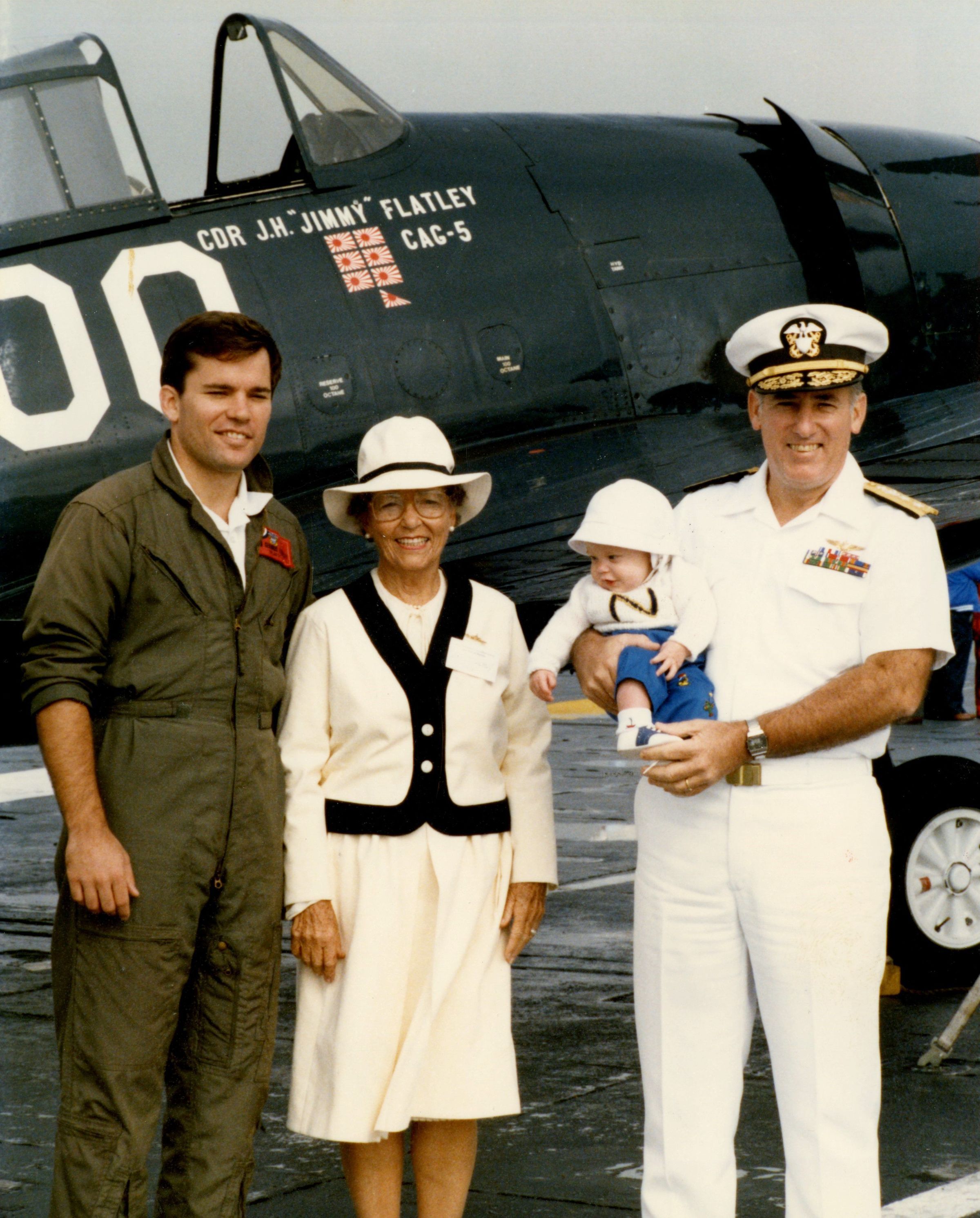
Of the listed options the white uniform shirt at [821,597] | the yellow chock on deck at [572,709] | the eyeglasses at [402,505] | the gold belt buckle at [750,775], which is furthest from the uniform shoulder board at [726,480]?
the yellow chock on deck at [572,709]

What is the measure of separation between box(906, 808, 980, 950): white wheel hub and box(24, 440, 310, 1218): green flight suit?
3.34 m

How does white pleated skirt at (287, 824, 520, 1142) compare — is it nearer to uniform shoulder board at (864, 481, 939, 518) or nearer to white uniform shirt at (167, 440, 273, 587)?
white uniform shirt at (167, 440, 273, 587)

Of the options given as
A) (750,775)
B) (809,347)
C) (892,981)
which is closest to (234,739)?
(750,775)

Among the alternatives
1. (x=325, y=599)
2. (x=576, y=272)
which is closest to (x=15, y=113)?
(x=576, y=272)

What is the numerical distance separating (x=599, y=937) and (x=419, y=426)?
3980 mm

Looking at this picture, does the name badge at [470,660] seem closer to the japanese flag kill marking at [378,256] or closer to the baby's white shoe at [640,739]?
the baby's white shoe at [640,739]

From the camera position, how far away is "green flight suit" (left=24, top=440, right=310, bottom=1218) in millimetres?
2975

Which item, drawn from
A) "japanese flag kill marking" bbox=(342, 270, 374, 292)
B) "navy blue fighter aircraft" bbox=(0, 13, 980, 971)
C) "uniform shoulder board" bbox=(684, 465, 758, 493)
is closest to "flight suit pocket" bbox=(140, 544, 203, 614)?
"uniform shoulder board" bbox=(684, 465, 758, 493)

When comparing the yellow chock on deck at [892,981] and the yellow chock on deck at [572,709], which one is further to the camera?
the yellow chock on deck at [572,709]

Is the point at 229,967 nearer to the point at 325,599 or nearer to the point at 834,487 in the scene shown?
the point at 325,599

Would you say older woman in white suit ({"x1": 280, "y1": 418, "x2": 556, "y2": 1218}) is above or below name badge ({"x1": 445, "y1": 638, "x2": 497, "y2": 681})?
below

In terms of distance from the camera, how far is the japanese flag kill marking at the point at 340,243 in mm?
5566

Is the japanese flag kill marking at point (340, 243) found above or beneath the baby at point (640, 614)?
above

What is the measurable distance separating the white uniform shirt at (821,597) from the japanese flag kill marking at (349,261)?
9.17ft
